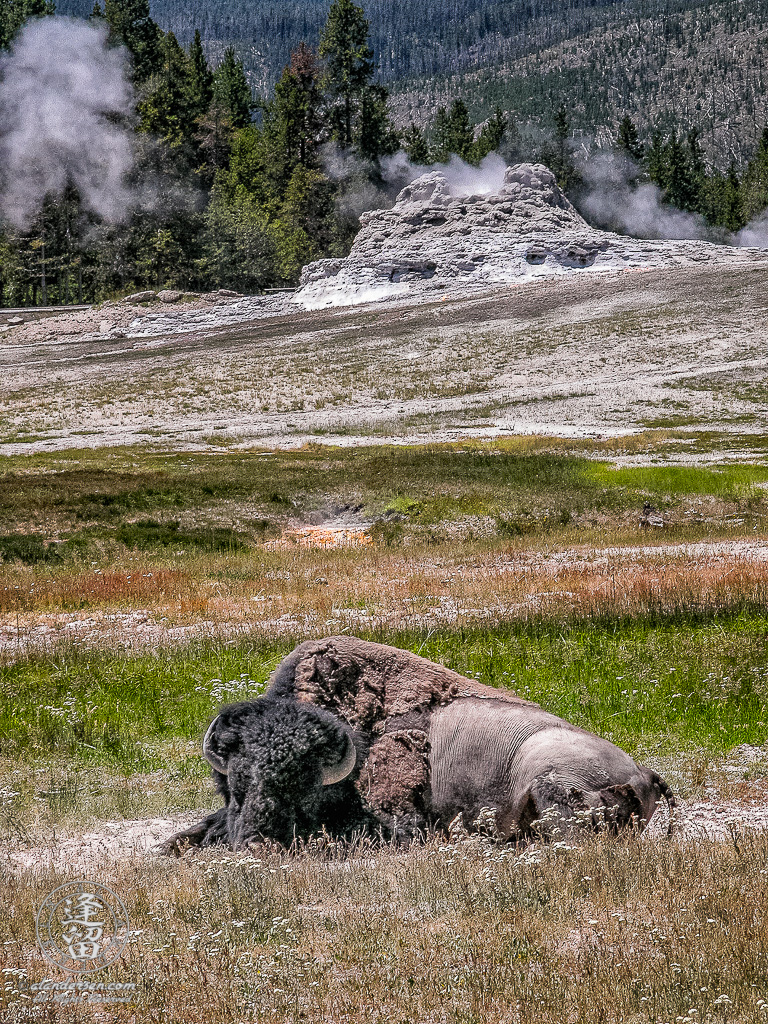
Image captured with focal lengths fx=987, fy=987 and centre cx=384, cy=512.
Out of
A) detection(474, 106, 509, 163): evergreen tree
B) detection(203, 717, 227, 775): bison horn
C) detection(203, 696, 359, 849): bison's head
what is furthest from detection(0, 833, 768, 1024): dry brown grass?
detection(474, 106, 509, 163): evergreen tree

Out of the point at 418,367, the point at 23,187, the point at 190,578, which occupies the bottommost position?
the point at 190,578

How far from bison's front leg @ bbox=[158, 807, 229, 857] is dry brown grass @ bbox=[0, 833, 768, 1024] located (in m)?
0.60

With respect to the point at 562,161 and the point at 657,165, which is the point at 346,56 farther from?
the point at 657,165

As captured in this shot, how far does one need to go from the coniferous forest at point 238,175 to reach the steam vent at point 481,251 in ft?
59.7

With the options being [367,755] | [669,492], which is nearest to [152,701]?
[367,755]

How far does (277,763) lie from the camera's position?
6.43m

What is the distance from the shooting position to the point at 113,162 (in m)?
121

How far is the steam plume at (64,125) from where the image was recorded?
120 m

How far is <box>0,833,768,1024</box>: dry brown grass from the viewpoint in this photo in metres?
3.97

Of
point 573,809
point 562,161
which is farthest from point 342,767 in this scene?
point 562,161

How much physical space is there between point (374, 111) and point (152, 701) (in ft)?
435

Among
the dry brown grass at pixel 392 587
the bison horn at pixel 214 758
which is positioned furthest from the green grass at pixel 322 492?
the bison horn at pixel 214 758

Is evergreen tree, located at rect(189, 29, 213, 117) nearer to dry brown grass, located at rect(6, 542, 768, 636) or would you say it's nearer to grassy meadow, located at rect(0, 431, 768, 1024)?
grassy meadow, located at rect(0, 431, 768, 1024)

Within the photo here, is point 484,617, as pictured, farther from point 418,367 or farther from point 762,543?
point 418,367
